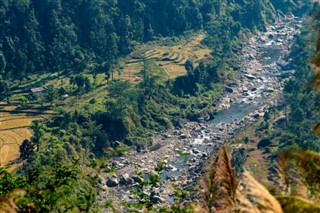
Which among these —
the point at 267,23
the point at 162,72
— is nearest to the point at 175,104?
the point at 162,72

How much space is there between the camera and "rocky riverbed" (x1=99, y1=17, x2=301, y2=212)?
44969mm

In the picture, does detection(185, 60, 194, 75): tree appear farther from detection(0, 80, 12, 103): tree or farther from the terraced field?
detection(0, 80, 12, 103): tree

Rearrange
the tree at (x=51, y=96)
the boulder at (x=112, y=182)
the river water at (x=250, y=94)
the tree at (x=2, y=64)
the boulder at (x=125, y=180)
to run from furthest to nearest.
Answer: the tree at (x=2, y=64)
the tree at (x=51, y=96)
the river water at (x=250, y=94)
the boulder at (x=125, y=180)
the boulder at (x=112, y=182)

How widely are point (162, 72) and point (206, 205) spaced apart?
5973cm

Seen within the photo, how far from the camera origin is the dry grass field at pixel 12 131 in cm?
4678

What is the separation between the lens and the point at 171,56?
245ft

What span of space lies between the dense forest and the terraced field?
4.73 ft

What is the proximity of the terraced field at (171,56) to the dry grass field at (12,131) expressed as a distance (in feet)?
56.2

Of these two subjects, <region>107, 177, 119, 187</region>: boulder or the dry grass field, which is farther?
the dry grass field

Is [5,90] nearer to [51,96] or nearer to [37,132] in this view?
[51,96]

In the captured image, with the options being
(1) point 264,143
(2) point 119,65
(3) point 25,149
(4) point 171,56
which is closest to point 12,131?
(3) point 25,149

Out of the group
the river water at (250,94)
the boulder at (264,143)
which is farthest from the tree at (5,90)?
the boulder at (264,143)

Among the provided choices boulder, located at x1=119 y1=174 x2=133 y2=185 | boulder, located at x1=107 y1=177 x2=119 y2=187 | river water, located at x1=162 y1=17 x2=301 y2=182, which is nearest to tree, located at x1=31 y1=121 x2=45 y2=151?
boulder, located at x1=107 y1=177 x2=119 y2=187

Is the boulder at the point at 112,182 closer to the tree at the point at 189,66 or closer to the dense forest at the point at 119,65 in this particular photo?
the dense forest at the point at 119,65
